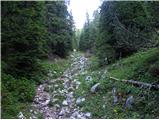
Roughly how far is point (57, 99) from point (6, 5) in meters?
5.35

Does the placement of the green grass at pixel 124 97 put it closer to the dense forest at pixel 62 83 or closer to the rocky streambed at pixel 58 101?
the dense forest at pixel 62 83

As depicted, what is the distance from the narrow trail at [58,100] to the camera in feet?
40.0

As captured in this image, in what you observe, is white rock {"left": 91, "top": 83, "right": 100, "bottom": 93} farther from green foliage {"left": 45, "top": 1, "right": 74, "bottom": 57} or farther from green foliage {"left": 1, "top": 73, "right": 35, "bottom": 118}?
green foliage {"left": 45, "top": 1, "right": 74, "bottom": 57}

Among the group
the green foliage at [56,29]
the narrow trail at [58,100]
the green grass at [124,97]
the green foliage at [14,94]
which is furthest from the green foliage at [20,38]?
the green foliage at [56,29]

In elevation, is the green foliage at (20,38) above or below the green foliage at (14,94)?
above

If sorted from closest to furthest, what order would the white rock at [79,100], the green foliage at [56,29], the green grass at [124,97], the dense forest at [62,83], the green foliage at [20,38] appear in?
the green grass at [124,97] < the dense forest at [62,83] < the white rock at [79,100] < the green foliage at [20,38] < the green foliage at [56,29]

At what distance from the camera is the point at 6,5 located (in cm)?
1537

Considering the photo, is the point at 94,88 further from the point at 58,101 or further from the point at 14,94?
the point at 14,94

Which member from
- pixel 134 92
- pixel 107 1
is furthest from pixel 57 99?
pixel 107 1

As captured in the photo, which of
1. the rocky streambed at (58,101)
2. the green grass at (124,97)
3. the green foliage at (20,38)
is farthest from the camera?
the green foliage at (20,38)

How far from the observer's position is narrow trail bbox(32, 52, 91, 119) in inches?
480

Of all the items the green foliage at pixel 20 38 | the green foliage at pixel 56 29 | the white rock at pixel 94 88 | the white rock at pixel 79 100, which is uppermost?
the green foliage at pixel 56 29

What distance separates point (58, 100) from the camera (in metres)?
14.2

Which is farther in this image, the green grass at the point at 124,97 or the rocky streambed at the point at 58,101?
the rocky streambed at the point at 58,101
